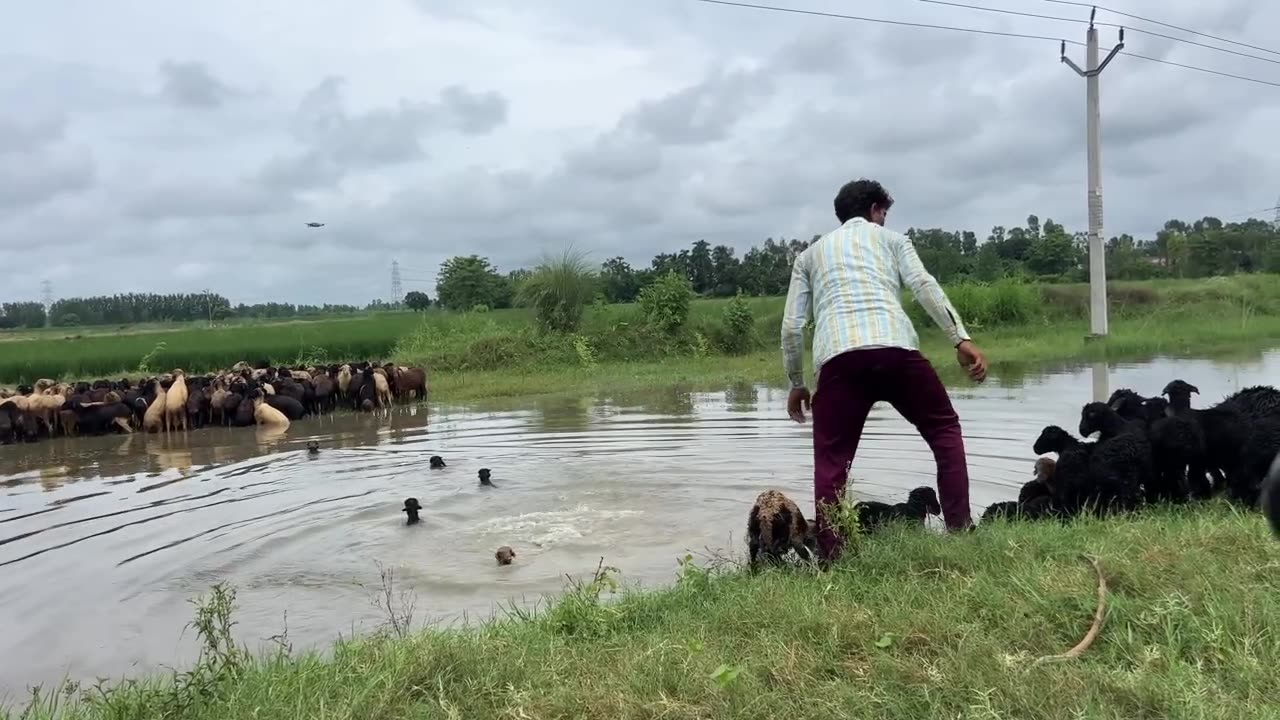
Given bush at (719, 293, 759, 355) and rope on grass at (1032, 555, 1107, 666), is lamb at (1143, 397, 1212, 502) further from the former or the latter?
bush at (719, 293, 759, 355)

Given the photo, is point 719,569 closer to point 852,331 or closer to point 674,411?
point 852,331

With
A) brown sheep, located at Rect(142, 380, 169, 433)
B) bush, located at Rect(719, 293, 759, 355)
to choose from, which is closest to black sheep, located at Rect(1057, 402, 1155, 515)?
brown sheep, located at Rect(142, 380, 169, 433)

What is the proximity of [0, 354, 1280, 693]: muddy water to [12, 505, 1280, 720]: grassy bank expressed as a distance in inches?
44.6

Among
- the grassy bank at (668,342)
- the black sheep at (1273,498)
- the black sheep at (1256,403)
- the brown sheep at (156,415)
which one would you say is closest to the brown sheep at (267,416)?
the brown sheep at (156,415)

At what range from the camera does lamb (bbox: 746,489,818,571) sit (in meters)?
4.86

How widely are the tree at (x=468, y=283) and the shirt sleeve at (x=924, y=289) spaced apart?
1690 inches

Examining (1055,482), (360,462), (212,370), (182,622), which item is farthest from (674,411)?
(212,370)

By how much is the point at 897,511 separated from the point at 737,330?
64.8 ft

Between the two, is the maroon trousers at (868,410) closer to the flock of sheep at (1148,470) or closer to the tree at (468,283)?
the flock of sheep at (1148,470)

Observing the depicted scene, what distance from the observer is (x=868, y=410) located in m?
4.82

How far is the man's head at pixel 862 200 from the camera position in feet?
17.5

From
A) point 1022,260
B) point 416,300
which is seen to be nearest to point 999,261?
point 1022,260

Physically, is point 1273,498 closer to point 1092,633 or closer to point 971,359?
point 1092,633

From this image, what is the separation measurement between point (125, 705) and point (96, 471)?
8.97m
